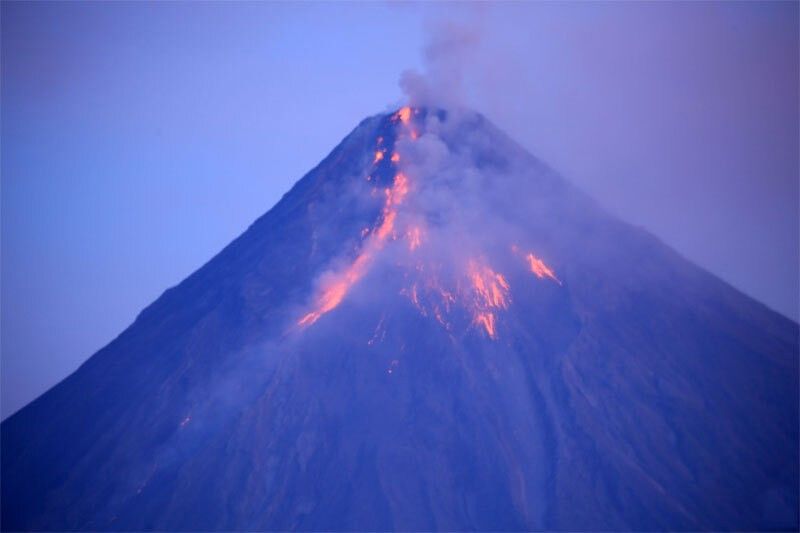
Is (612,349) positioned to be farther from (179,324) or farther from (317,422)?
(179,324)

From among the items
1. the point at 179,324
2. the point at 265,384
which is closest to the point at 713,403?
the point at 265,384

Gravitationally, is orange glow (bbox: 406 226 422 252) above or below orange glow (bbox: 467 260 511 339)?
above

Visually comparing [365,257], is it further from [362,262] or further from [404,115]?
[404,115]

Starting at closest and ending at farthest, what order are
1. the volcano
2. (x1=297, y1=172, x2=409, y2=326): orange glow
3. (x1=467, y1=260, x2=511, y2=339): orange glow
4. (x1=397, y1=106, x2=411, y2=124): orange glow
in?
the volcano, (x1=467, y1=260, x2=511, y2=339): orange glow, (x1=297, y1=172, x2=409, y2=326): orange glow, (x1=397, y1=106, x2=411, y2=124): orange glow

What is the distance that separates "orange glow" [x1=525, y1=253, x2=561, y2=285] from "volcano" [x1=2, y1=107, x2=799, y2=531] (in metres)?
0.13

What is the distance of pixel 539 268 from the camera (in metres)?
70.9

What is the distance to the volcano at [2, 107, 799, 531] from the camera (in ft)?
196

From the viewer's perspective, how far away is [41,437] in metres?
71.8

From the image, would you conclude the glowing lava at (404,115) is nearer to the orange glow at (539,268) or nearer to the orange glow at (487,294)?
the orange glow at (487,294)

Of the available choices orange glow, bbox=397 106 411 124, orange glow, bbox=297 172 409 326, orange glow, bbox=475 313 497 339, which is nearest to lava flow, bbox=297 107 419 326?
orange glow, bbox=297 172 409 326

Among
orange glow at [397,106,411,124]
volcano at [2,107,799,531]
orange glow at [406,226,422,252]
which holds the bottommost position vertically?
volcano at [2,107,799,531]

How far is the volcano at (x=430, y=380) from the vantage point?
59.6 metres

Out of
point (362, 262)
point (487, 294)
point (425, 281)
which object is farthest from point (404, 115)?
point (487, 294)

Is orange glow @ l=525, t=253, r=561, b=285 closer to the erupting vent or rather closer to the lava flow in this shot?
the erupting vent
